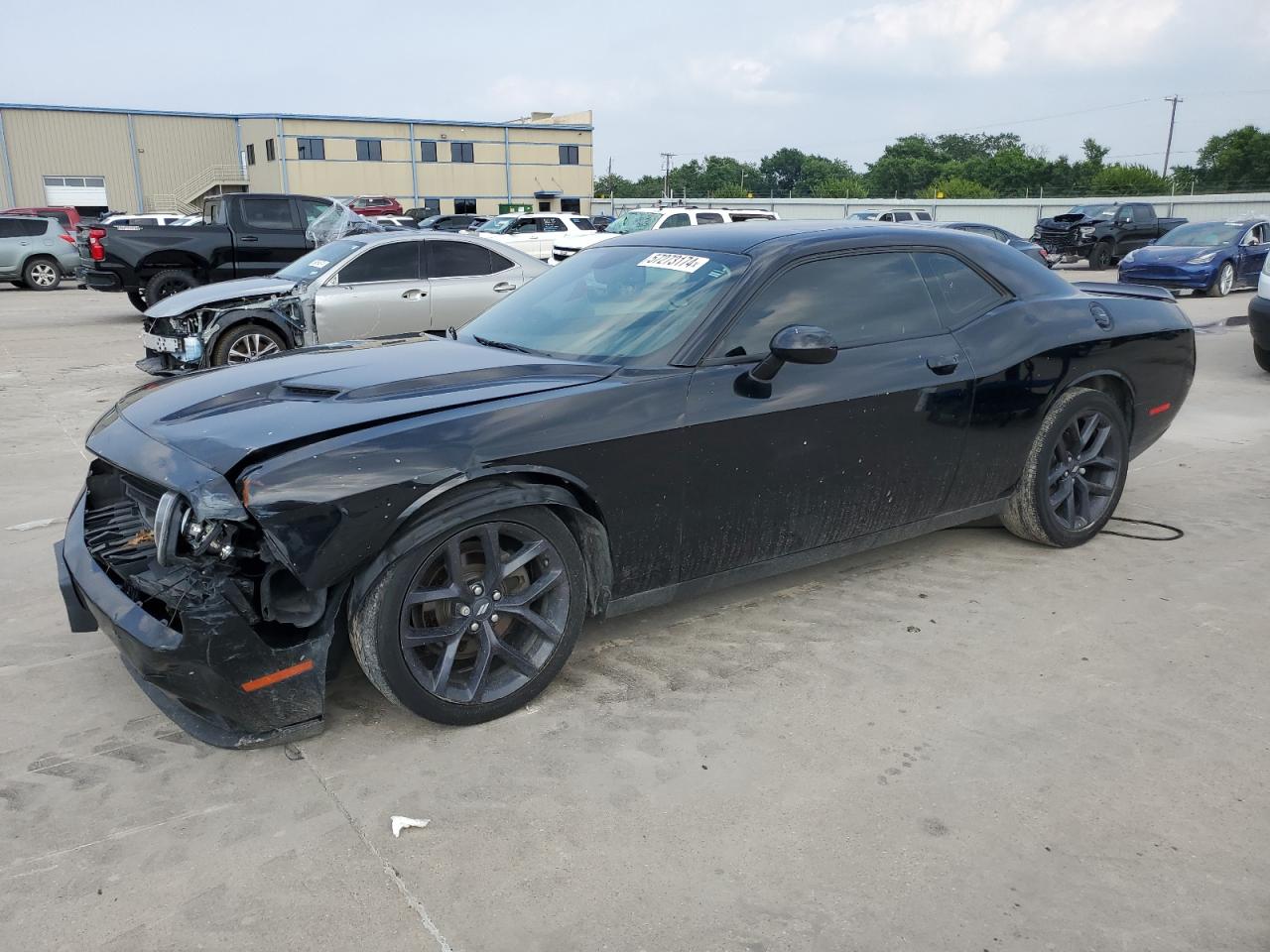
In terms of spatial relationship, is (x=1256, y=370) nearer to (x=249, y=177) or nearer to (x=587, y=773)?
(x=587, y=773)

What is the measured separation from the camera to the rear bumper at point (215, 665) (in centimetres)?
282

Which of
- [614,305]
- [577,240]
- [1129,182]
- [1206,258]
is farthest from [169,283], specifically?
[1129,182]

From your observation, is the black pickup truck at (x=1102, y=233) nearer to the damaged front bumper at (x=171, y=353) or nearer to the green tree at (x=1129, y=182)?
the damaged front bumper at (x=171, y=353)

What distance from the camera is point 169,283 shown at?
46.9 feet

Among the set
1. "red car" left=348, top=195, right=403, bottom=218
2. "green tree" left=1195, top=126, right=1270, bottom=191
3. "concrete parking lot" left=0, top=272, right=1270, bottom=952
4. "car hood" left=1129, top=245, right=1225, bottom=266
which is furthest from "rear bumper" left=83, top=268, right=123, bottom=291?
"green tree" left=1195, top=126, right=1270, bottom=191

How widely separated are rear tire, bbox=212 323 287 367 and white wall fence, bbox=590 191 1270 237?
92.8ft

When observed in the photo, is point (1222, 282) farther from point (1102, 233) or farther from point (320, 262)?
point (320, 262)

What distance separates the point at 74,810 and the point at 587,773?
4.88 feet

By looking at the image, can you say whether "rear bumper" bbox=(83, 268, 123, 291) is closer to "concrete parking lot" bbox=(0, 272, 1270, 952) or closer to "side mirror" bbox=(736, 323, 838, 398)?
"concrete parking lot" bbox=(0, 272, 1270, 952)

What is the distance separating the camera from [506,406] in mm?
3227

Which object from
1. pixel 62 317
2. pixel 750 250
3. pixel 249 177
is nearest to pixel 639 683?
pixel 750 250

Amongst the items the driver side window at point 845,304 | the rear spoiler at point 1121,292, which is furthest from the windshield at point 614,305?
the rear spoiler at point 1121,292

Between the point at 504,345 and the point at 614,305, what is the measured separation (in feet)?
1.61

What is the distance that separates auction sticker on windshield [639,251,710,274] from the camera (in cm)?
398
